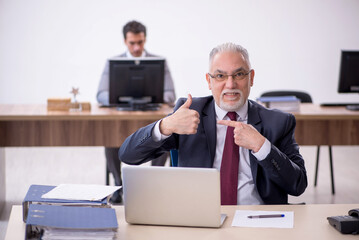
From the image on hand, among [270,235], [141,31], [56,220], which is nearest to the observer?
[56,220]

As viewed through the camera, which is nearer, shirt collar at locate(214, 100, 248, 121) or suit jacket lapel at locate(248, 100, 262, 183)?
suit jacket lapel at locate(248, 100, 262, 183)

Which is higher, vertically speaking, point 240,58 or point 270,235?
point 240,58

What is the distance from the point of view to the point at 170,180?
190cm

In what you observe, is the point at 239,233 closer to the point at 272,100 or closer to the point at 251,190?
the point at 251,190

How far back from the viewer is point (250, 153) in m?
2.46

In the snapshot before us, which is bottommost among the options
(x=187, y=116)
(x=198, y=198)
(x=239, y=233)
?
(x=239, y=233)

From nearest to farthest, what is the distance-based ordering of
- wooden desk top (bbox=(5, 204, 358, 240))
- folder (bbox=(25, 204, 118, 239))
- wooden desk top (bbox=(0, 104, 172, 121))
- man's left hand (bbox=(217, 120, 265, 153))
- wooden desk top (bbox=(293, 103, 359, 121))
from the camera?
folder (bbox=(25, 204, 118, 239)), wooden desk top (bbox=(5, 204, 358, 240)), man's left hand (bbox=(217, 120, 265, 153)), wooden desk top (bbox=(0, 104, 172, 121)), wooden desk top (bbox=(293, 103, 359, 121))

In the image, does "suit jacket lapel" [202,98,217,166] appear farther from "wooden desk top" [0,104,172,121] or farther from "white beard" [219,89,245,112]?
"wooden desk top" [0,104,172,121]

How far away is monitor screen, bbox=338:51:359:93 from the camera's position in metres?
4.50

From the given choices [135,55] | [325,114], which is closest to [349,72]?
[325,114]

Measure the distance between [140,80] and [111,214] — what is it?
2.63 metres

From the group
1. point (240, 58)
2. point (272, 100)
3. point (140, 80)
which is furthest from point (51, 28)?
point (240, 58)

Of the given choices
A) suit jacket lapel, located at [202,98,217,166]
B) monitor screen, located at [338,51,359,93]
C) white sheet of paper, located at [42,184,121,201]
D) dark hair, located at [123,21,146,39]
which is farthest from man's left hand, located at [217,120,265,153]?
dark hair, located at [123,21,146,39]

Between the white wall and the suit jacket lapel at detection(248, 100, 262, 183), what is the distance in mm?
4879
